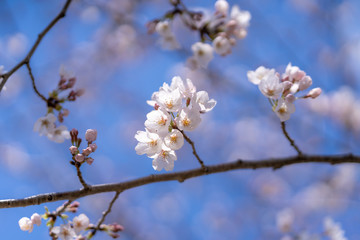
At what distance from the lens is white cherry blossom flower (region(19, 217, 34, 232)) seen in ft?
5.83

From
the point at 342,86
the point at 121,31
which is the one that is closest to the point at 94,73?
the point at 121,31

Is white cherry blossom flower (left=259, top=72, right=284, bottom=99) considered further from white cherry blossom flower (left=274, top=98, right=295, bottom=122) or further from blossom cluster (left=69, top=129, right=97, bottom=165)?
blossom cluster (left=69, top=129, right=97, bottom=165)

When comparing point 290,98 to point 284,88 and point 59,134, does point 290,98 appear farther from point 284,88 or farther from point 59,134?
point 59,134

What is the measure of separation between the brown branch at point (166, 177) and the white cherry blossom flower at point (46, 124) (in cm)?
54

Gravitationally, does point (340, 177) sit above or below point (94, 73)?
below

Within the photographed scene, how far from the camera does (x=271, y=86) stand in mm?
1735

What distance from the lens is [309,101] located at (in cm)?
606

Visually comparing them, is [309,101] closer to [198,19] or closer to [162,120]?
[198,19]

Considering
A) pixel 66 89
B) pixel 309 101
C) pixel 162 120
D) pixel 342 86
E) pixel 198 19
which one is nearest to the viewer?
pixel 162 120

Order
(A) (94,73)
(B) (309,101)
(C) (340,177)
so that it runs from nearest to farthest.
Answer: (B) (309,101) → (C) (340,177) → (A) (94,73)

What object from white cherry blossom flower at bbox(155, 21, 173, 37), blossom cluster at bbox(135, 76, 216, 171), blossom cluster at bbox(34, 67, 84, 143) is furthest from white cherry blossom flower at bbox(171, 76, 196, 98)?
white cherry blossom flower at bbox(155, 21, 173, 37)

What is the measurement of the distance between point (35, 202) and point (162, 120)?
69cm

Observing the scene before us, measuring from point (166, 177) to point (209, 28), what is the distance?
1.38 metres

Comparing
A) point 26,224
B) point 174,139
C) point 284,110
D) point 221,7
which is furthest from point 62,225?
point 221,7
